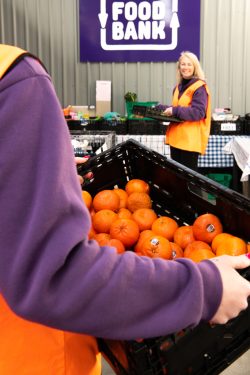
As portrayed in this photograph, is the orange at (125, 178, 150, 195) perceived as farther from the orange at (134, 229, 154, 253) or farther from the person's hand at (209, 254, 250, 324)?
the person's hand at (209, 254, 250, 324)

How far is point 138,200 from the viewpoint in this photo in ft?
5.19

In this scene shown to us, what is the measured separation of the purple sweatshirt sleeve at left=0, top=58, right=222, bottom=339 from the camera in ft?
1.77

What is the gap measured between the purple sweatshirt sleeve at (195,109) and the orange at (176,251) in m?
3.14

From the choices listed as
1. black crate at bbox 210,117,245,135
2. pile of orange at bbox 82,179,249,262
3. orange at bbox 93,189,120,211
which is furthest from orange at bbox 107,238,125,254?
black crate at bbox 210,117,245,135

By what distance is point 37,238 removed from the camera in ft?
1.76

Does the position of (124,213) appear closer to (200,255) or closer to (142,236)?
(142,236)

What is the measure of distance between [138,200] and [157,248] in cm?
32

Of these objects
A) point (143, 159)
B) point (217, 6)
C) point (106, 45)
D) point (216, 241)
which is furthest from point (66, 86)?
point (216, 241)

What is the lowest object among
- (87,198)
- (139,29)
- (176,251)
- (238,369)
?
(238,369)

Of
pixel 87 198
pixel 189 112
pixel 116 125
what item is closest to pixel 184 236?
pixel 87 198

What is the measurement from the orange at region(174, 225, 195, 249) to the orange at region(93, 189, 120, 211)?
0.26 metres

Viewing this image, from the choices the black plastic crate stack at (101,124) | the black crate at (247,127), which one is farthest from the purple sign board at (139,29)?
the black crate at (247,127)

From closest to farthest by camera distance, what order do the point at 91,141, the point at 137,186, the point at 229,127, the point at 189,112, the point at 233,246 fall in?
the point at 233,246
the point at 137,186
the point at 91,141
the point at 189,112
the point at 229,127

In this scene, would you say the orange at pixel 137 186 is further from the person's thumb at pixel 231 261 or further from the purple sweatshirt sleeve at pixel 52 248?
the purple sweatshirt sleeve at pixel 52 248
